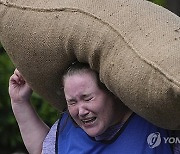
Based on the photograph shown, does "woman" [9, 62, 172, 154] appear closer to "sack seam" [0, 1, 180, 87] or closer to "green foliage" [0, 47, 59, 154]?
"sack seam" [0, 1, 180, 87]

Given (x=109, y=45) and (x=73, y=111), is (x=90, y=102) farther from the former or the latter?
(x=109, y=45)

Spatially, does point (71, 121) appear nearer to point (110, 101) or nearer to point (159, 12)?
point (110, 101)

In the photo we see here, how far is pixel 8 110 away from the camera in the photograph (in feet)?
16.6

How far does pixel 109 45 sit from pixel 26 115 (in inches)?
29.5

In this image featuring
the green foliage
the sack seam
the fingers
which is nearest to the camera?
the sack seam

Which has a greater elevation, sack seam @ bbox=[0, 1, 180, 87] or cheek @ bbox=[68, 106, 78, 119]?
sack seam @ bbox=[0, 1, 180, 87]

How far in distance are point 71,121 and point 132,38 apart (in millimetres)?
595
